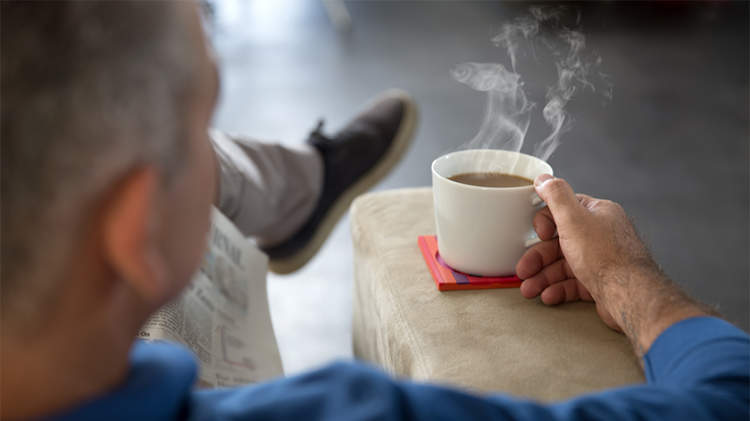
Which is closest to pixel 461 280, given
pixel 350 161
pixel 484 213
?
pixel 484 213

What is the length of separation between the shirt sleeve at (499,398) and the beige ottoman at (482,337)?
0.09 meters

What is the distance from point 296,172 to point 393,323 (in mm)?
832

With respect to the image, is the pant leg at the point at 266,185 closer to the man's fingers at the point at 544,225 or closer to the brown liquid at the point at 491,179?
the brown liquid at the point at 491,179

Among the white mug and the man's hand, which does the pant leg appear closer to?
the white mug

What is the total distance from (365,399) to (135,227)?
0.67 feet

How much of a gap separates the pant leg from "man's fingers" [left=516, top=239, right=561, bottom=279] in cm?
65

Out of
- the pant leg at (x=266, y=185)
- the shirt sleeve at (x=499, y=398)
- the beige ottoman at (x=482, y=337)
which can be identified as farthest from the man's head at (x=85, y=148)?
the pant leg at (x=266, y=185)

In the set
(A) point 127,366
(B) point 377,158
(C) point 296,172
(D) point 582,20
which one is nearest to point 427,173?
(B) point 377,158

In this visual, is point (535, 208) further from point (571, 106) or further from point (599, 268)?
point (571, 106)

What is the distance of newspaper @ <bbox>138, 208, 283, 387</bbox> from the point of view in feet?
2.87

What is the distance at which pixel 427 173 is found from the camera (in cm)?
245

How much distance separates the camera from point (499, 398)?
21.4 inches

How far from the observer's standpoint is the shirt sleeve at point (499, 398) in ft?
1.65

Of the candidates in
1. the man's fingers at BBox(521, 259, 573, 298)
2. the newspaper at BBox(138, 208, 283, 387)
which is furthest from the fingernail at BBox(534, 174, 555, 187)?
the newspaper at BBox(138, 208, 283, 387)
